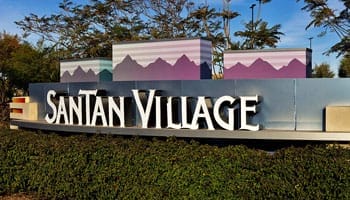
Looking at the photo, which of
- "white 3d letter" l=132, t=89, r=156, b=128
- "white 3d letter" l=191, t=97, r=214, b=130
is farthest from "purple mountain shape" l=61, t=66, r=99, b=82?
"white 3d letter" l=191, t=97, r=214, b=130

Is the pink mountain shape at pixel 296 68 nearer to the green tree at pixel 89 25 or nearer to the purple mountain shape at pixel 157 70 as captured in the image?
Result: the purple mountain shape at pixel 157 70

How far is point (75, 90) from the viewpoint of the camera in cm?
953

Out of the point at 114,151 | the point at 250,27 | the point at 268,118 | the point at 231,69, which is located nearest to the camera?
the point at 114,151

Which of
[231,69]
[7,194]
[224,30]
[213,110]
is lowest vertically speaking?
[7,194]

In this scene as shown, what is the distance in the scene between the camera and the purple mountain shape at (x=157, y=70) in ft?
28.6

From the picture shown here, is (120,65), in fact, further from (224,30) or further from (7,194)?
Answer: (224,30)

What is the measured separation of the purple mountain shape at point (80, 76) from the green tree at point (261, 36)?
42.3 ft

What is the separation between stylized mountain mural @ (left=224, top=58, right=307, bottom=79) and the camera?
837 centimetres

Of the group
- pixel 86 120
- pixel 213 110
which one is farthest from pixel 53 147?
pixel 213 110

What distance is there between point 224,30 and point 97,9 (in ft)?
29.2

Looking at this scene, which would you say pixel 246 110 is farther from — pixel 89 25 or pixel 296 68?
pixel 89 25

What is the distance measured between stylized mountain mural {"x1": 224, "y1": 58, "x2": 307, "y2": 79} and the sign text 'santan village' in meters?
1.23

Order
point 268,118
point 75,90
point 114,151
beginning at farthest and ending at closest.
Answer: point 75,90
point 268,118
point 114,151

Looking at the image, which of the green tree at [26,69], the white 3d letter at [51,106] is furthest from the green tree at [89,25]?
the white 3d letter at [51,106]
